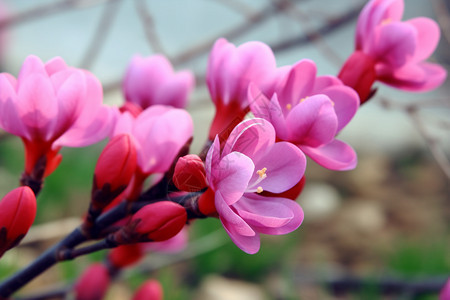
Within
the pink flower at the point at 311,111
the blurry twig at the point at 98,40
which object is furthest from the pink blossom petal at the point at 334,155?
the blurry twig at the point at 98,40

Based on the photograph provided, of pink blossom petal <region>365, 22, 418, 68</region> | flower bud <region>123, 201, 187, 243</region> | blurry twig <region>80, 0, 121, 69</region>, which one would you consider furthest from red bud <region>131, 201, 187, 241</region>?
blurry twig <region>80, 0, 121, 69</region>

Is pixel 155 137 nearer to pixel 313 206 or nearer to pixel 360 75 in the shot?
pixel 360 75

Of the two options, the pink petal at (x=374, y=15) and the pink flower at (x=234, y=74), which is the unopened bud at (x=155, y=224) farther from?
the pink petal at (x=374, y=15)

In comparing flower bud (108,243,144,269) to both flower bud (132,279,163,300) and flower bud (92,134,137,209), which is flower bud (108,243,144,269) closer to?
flower bud (132,279,163,300)

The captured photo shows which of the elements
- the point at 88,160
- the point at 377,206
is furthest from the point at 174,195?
the point at 377,206

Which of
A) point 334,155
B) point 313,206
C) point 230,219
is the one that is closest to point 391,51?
Result: point 334,155

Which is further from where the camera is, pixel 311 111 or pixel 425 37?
pixel 425 37

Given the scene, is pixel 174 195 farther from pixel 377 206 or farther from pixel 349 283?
pixel 377 206
